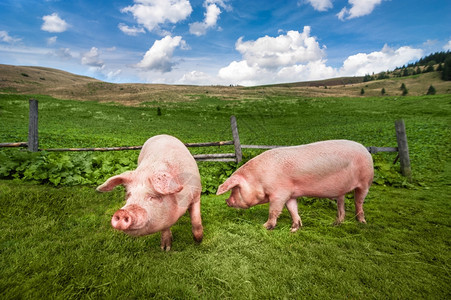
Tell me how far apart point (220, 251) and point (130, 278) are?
3.71 ft

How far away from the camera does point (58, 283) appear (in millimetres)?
2281

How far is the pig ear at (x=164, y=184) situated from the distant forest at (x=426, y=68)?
94627 mm

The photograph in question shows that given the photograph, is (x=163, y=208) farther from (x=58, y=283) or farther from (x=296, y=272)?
(x=296, y=272)

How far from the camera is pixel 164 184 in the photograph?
240cm

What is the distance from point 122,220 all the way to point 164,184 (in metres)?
0.51

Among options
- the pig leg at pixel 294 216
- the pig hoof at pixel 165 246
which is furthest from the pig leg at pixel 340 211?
the pig hoof at pixel 165 246

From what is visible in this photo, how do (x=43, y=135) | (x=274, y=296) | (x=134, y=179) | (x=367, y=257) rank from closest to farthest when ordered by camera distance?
(x=274, y=296), (x=134, y=179), (x=367, y=257), (x=43, y=135)

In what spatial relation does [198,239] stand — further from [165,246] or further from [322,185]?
[322,185]

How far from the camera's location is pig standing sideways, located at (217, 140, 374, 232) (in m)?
3.66

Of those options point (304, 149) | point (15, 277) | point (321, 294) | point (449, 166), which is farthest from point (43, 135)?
point (449, 166)

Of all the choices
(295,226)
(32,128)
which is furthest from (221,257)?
(32,128)

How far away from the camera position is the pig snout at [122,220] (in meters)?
2.12

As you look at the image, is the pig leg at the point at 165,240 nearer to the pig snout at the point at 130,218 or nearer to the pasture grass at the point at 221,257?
the pasture grass at the point at 221,257

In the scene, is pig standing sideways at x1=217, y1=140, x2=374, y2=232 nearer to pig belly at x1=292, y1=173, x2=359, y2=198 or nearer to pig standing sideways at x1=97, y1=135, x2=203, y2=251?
pig belly at x1=292, y1=173, x2=359, y2=198
